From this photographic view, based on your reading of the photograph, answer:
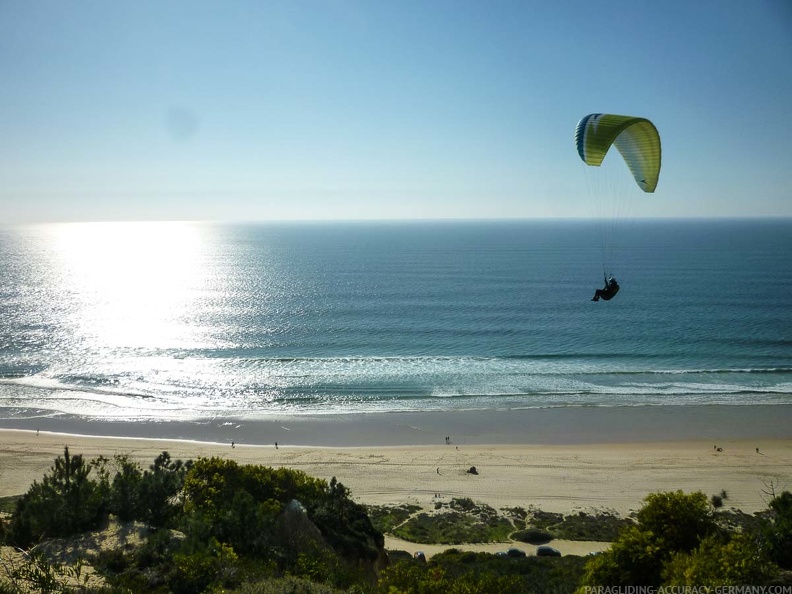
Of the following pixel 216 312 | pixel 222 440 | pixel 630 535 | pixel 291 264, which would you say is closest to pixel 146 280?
pixel 291 264

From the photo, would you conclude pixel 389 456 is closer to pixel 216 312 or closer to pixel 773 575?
pixel 773 575

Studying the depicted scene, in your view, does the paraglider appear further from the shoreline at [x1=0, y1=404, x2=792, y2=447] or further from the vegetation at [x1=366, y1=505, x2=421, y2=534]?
the shoreline at [x1=0, y1=404, x2=792, y2=447]

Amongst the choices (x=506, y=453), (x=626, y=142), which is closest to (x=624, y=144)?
(x=626, y=142)

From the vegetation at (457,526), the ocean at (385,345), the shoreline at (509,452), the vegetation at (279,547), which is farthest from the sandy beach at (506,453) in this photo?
the vegetation at (279,547)

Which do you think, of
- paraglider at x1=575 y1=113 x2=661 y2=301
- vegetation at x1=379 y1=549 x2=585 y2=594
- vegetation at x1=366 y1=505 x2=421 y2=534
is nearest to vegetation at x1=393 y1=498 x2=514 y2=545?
vegetation at x1=366 y1=505 x2=421 y2=534

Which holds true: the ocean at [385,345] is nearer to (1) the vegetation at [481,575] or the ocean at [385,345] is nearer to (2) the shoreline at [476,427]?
(2) the shoreline at [476,427]
